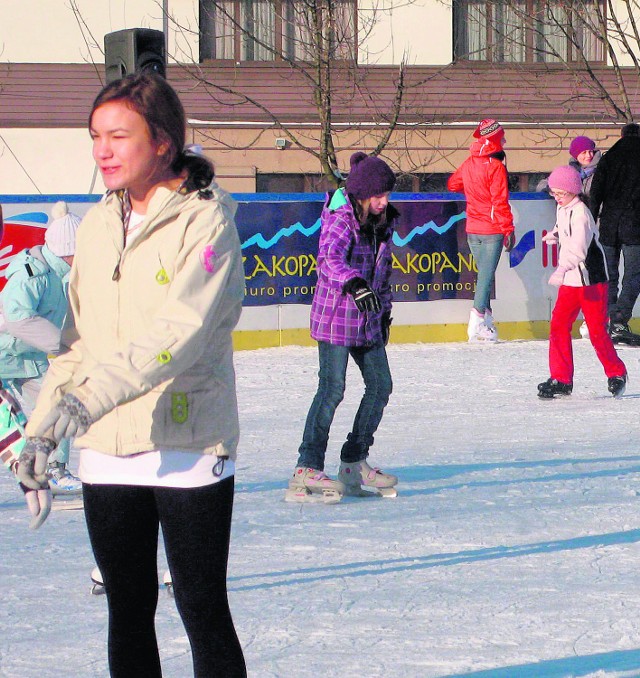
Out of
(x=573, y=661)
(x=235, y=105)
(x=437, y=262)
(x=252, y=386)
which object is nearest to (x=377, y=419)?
(x=573, y=661)

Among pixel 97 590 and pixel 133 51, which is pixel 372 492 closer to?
pixel 97 590

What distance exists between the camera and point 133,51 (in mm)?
7289

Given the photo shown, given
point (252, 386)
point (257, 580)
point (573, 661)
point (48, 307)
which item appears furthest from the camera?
point (252, 386)

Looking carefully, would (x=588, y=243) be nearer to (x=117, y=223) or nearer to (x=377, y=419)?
(x=377, y=419)

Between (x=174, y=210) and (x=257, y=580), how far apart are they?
224 cm

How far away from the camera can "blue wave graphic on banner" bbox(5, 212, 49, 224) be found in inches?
431

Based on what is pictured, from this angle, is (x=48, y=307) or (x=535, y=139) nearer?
(x=48, y=307)

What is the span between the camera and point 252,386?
388 inches

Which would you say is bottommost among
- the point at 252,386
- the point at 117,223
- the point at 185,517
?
the point at 252,386

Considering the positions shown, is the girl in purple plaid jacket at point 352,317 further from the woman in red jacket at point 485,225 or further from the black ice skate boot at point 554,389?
the woman in red jacket at point 485,225

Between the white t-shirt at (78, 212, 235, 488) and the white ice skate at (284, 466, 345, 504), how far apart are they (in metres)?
3.18

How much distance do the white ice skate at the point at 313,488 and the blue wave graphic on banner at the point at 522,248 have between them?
678 centimetres

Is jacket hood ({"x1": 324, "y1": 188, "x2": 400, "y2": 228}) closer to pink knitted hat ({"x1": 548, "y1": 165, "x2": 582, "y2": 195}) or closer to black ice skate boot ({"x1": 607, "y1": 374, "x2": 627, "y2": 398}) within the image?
pink knitted hat ({"x1": 548, "y1": 165, "x2": 582, "y2": 195})

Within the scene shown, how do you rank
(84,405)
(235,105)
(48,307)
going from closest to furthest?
1. (84,405)
2. (48,307)
3. (235,105)
